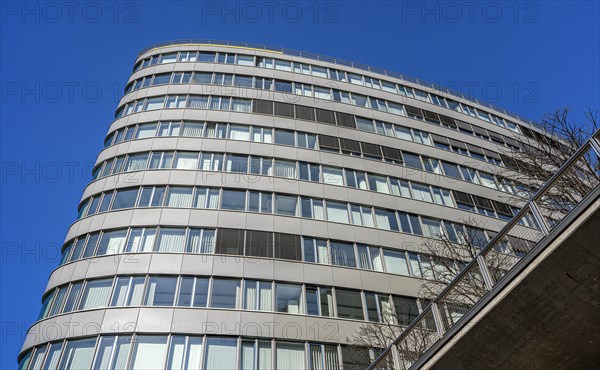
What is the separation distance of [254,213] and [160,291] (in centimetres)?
592

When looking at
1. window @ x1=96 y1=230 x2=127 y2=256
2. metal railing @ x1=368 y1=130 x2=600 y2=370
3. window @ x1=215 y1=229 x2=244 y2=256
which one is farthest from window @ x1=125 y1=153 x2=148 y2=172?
metal railing @ x1=368 y1=130 x2=600 y2=370

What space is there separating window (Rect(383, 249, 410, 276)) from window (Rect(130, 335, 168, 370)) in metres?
11.1

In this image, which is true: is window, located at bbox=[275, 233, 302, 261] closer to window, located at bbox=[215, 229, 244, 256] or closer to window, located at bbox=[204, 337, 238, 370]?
window, located at bbox=[215, 229, 244, 256]

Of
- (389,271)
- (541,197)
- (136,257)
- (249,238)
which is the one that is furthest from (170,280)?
(541,197)

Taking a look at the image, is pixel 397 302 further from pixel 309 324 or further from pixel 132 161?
pixel 132 161

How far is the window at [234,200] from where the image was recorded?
22.2m

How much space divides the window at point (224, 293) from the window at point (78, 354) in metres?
4.87

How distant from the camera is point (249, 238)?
68.5ft

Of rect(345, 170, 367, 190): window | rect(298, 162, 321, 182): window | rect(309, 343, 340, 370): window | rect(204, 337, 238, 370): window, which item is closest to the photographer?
rect(204, 337, 238, 370): window

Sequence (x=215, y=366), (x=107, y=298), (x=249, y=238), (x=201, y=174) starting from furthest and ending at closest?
(x=201, y=174), (x=249, y=238), (x=107, y=298), (x=215, y=366)

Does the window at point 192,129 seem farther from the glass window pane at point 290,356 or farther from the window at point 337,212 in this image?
the glass window pane at point 290,356

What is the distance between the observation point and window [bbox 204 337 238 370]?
16.8 metres

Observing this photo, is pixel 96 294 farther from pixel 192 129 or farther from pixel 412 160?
pixel 412 160

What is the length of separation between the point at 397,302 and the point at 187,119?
1619 cm
